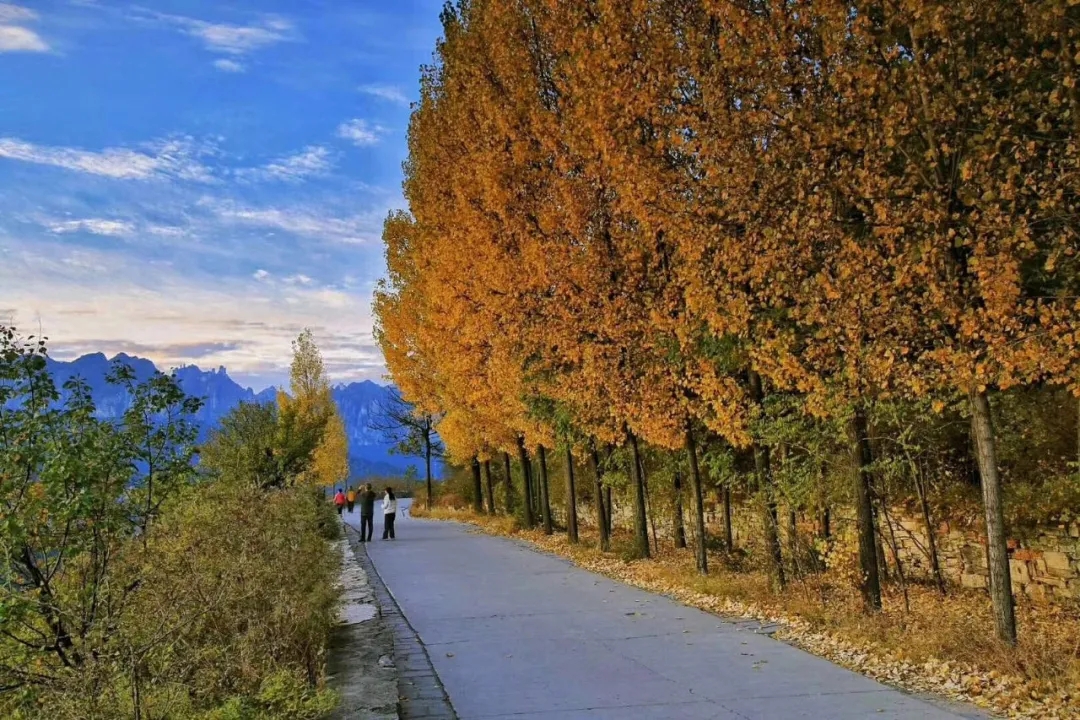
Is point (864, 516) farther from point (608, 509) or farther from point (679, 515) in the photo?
point (608, 509)

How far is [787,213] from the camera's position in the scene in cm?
820

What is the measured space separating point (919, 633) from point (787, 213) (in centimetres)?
416

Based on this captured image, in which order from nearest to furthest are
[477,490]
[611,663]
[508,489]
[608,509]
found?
[611,663], [608,509], [508,489], [477,490]

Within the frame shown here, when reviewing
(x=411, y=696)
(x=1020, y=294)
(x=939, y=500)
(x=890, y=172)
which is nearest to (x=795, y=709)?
(x=411, y=696)

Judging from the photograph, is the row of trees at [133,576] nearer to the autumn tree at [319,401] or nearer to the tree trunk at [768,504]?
the tree trunk at [768,504]

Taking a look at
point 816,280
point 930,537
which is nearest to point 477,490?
point 930,537

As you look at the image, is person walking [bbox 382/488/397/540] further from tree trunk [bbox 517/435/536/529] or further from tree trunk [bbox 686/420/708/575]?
tree trunk [bbox 686/420/708/575]

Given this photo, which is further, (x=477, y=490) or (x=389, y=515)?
(x=477, y=490)

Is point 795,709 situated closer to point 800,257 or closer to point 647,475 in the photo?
point 800,257

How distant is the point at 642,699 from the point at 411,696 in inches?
70.5

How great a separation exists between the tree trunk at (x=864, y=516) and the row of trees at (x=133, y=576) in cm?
569

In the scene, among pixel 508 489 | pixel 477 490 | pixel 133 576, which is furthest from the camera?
pixel 477 490

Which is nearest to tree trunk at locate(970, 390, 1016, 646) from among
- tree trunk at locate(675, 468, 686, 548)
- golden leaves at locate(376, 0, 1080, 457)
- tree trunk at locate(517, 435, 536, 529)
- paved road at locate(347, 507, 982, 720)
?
golden leaves at locate(376, 0, 1080, 457)

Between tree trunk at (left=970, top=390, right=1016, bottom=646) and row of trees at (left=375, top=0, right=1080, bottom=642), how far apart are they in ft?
0.07
